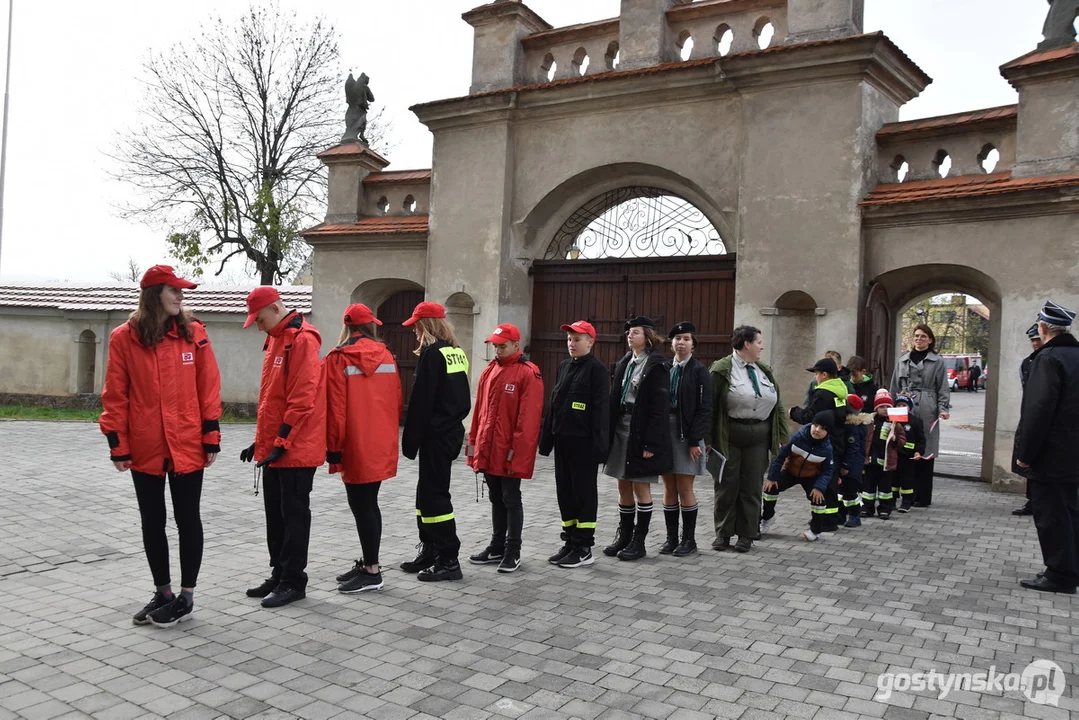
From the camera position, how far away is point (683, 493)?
6.98m

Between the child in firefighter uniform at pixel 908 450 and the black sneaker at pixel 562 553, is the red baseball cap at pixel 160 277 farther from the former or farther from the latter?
the child in firefighter uniform at pixel 908 450

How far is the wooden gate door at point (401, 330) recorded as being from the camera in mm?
15789

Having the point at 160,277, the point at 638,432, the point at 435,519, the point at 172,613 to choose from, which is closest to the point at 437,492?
the point at 435,519

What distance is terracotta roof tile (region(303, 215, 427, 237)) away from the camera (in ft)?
48.9

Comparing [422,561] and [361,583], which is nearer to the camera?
[361,583]

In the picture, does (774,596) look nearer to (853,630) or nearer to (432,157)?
(853,630)

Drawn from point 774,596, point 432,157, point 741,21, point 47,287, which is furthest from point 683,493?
point 47,287

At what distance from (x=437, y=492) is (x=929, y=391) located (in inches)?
253

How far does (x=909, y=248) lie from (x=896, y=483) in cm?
315

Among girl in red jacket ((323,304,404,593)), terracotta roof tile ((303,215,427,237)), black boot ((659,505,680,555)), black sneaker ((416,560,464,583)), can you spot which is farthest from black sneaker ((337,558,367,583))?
terracotta roof tile ((303,215,427,237))

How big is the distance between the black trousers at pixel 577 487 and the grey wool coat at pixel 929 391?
16.2ft

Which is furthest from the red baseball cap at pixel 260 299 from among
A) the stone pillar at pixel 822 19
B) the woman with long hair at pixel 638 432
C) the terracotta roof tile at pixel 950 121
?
the terracotta roof tile at pixel 950 121

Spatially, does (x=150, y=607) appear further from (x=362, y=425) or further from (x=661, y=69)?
(x=661, y=69)

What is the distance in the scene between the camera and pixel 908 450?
9.23m
